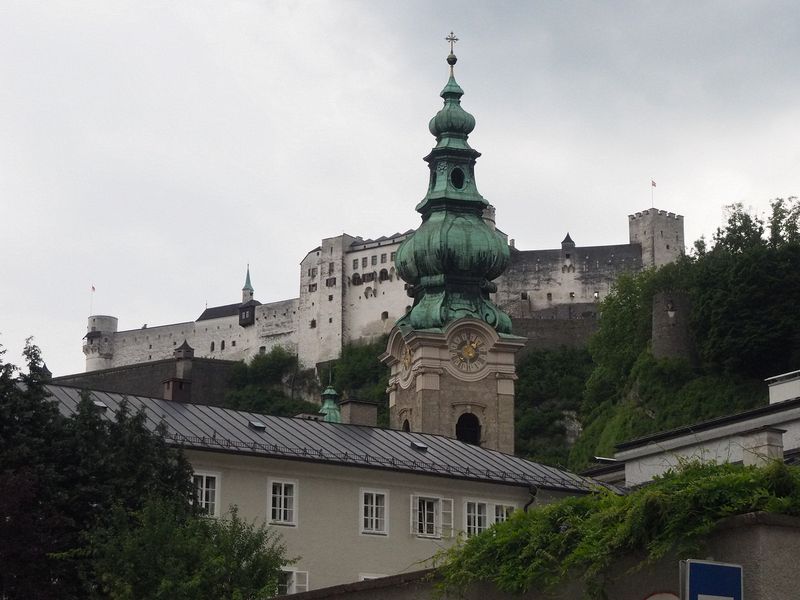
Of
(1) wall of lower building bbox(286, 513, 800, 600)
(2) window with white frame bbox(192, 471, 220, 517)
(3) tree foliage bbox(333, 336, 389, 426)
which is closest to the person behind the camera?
(1) wall of lower building bbox(286, 513, 800, 600)

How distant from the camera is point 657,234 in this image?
4973 inches

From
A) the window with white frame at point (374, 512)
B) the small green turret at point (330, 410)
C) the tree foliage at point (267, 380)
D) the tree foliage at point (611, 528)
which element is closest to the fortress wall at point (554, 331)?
the tree foliage at point (267, 380)

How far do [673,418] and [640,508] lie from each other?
56146 mm

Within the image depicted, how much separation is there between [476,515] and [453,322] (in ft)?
54.5

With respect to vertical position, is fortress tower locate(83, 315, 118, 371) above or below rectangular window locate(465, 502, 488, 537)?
above

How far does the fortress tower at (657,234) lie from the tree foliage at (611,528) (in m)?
113

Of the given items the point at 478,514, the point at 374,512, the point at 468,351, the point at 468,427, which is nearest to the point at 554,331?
the point at 468,351

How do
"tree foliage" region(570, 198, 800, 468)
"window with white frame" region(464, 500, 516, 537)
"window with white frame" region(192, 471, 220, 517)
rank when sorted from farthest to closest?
"tree foliage" region(570, 198, 800, 468) < "window with white frame" region(464, 500, 516, 537) < "window with white frame" region(192, 471, 220, 517)

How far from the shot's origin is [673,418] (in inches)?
2625

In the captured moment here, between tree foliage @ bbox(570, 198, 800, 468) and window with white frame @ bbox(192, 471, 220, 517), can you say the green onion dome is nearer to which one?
tree foliage @ bbox(570, 198, 800, 468)

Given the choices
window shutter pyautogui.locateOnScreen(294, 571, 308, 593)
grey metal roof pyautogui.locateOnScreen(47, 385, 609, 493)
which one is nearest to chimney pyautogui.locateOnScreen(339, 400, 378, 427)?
grey metal roof pyautogui.locateOnScreen(47, 385, 609, 493)

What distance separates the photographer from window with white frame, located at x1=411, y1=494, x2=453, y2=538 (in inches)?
1325

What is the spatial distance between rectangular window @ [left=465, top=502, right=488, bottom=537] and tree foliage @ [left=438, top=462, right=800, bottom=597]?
2094 centimetres

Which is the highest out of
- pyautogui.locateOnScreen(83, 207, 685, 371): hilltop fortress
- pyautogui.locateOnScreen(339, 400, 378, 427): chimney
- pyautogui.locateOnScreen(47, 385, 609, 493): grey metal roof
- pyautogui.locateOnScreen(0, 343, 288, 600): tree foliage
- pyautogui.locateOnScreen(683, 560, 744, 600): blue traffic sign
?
pyautogui.locateOnScreen(83, 207, 685, 371): hilltop fortress
